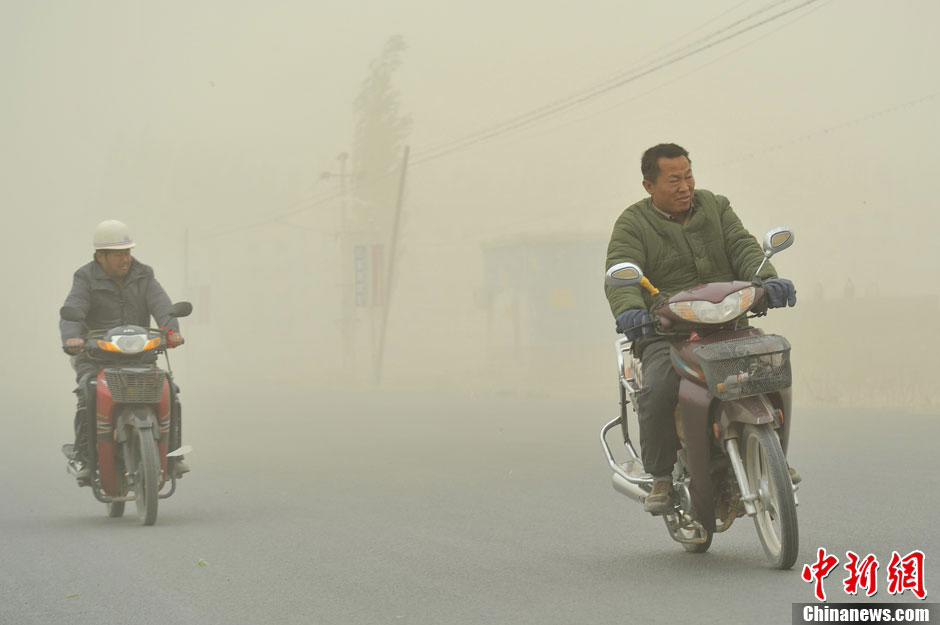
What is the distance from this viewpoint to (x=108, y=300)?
1073 cm

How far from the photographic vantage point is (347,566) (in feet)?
25.8

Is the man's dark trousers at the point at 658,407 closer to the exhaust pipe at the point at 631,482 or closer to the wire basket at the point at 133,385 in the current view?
the exhaust pipe at the point at 631,482

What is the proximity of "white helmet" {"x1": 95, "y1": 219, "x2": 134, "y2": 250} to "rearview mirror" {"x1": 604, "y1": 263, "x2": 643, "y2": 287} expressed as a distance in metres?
4.64

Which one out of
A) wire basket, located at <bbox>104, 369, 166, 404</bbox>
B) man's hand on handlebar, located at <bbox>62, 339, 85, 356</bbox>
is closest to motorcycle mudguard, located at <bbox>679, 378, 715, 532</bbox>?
wire basket, located at <bbox>104, 369, 166, 404</bbox>

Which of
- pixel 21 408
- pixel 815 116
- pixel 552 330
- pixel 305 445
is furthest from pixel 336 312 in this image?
pixel 305 445

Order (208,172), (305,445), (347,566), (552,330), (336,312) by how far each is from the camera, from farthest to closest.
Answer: (208,172) → (336,312) → (552,330) → (305,445) → (347,566)

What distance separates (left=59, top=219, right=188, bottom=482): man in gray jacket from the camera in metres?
10.5

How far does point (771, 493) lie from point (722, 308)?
2.69ft

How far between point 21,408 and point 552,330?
2411 centimetres

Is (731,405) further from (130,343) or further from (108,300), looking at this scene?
(108,300)

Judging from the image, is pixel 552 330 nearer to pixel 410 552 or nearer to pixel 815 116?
pixel 410 552

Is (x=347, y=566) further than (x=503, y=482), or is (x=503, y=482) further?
(x=503, y=482)

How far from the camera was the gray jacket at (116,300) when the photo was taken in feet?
34.9

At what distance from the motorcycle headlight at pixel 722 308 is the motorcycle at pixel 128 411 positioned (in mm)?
4540
